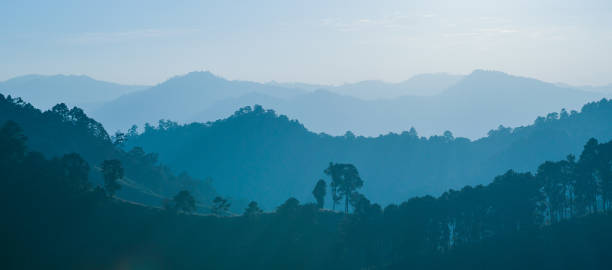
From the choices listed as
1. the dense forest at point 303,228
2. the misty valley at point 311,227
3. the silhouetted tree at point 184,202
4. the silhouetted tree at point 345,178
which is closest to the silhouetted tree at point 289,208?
the misty valley at point 311,227

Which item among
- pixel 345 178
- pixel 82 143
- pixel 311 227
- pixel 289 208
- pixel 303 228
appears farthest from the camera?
pixel 82 143

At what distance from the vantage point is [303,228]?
117 metres

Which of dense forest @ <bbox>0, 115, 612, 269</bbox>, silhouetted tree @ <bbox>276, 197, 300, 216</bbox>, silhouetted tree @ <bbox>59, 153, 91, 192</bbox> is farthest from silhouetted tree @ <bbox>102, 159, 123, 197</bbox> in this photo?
silhouetted tree @ <bbox>276, 197, 300, 216</bbox>

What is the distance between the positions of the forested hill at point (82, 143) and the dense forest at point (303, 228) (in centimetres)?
3898

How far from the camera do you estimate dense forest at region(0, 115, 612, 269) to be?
97.7 metres

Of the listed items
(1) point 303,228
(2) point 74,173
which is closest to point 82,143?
(2) point 74,173

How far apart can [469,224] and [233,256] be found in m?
52.1

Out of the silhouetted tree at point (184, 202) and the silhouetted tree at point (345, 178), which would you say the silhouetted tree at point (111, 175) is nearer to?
the silhouetted tree at point (184, 202)

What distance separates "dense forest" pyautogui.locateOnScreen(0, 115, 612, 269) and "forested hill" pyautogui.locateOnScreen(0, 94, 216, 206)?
39.0 meters

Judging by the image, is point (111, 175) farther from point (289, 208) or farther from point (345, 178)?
point (345, 178)

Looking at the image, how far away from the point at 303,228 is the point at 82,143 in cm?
10849

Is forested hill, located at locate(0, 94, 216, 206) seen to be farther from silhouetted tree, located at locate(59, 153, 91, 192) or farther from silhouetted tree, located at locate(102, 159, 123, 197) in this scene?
silhouetted tree, located at locate(59, 153, 91, 192)

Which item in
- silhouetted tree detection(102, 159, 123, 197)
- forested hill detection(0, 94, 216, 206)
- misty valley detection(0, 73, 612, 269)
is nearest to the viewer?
misty valley detection(0, 73, 612, 269)

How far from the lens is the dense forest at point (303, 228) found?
97688mm
